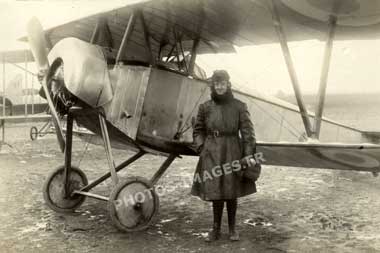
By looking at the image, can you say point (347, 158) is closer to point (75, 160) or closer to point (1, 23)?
point (75, 160)

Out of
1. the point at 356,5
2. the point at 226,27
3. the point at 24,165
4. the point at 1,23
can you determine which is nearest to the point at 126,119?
the point at 226,27

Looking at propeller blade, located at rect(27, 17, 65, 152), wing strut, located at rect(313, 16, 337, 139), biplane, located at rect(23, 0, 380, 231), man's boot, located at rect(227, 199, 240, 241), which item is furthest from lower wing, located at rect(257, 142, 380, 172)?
propeller blade, located at rect(27, 17, 65, 152)

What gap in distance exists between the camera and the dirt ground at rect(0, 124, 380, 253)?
445 cm

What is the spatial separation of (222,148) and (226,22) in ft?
6.38

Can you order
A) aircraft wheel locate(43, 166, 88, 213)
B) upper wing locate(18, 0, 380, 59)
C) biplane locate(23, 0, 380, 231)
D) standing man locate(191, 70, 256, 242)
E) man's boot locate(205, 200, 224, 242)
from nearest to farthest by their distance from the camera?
standing man locate(191, 70, 256, 242) < man's boot locate(205, 200, 224, 242) < biplane locate(23, 0, 380, 231) < upper wing locate(18, 0, 380, 59) < aircraft wheel locate(43, 166, 88, 213)

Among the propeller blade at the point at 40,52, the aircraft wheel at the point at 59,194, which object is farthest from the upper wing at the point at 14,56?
the propeller blade at the point at 40,52

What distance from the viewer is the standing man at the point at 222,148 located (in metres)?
4.40

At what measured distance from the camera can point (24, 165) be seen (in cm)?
1028

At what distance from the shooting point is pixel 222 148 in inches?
175

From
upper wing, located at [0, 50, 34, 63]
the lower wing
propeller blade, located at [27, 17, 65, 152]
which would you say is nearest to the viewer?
the lower wing

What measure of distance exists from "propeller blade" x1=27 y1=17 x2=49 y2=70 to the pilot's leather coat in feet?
6.57

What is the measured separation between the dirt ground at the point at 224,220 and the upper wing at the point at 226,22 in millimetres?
2213

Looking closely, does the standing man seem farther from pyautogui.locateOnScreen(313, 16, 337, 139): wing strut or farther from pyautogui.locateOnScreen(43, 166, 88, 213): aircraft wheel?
pyautogui.locateOnScreen(43, 166, 88, 213): aircraft wheel

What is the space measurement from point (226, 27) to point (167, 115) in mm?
1473
